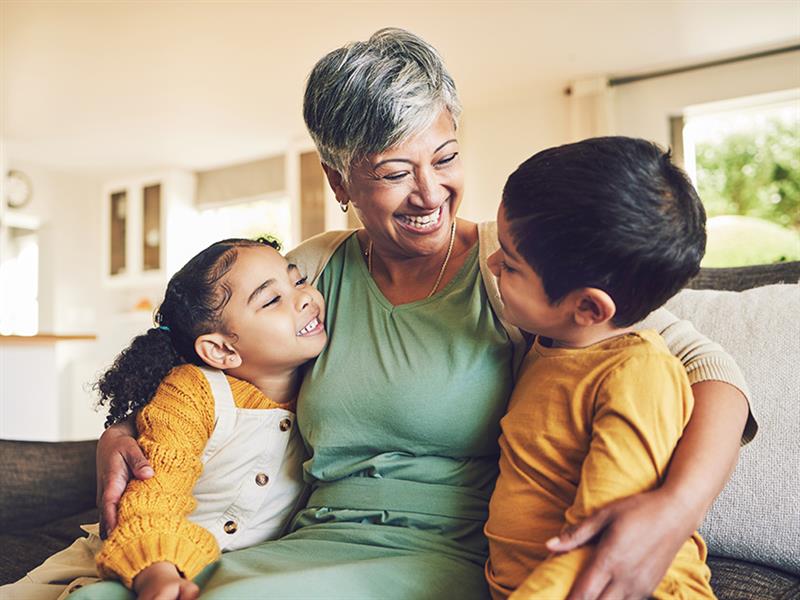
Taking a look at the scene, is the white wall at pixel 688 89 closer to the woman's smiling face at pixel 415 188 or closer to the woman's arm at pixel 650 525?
the woman's smiling face at pixel 415 188

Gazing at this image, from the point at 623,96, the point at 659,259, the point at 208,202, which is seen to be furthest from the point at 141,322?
the point at 659,259

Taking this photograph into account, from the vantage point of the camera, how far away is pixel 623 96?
584 centimetres

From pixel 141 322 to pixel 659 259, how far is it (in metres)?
7.51

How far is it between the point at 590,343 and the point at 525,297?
0.11 metres

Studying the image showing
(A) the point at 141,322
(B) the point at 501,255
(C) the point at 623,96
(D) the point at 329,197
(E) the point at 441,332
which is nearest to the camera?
(B) the point at 501,255

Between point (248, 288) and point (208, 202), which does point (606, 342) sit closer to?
A: point (248, 288)

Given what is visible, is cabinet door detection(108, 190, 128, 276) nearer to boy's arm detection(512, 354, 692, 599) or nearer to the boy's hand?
the boy's hand

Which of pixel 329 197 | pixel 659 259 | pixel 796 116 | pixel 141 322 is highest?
pixel 796 116

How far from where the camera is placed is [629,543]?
86 centimetres

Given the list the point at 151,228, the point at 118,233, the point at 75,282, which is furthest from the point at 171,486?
the point at 75,282

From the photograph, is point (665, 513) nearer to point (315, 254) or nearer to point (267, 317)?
point (267, 317)

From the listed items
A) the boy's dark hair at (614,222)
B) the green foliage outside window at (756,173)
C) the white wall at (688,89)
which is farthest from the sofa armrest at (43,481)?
the green foliage outside window at (756,173)

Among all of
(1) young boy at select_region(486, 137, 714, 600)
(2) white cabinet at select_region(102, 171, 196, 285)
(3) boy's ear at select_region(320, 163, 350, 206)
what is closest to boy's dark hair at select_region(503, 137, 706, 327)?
(1) young boy at select_region(486, 137, 714, 600)

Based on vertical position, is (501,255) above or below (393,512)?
above
